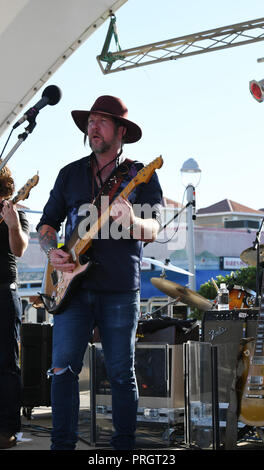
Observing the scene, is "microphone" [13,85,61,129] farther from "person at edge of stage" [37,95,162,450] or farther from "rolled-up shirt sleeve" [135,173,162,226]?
"rolled-up shirt sleeve" [135,173,162,226]

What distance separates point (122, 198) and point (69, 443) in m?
1.14

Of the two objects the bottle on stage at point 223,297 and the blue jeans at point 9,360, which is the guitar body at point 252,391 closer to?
the blue jeans at point 9,360

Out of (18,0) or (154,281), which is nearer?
(18,0)

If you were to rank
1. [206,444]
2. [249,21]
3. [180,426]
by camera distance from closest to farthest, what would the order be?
[206,444] < [180,426] < [249,21]

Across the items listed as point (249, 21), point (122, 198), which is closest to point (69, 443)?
point (122, 198)

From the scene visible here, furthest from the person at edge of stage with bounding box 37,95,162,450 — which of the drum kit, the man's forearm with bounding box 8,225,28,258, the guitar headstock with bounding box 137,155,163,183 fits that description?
the drum kit

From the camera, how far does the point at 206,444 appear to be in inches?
155

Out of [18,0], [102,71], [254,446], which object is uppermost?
[102,71]

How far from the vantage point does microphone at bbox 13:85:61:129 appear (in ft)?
11.3

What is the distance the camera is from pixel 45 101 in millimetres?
3488

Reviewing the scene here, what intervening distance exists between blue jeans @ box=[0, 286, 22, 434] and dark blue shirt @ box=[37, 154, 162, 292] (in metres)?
0.93

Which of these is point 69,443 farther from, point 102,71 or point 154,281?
point 102,71

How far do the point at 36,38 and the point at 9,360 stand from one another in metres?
2.76

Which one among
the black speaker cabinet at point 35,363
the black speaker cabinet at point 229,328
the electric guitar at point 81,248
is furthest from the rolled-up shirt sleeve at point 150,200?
the black speaker cabinet at point 35,363
